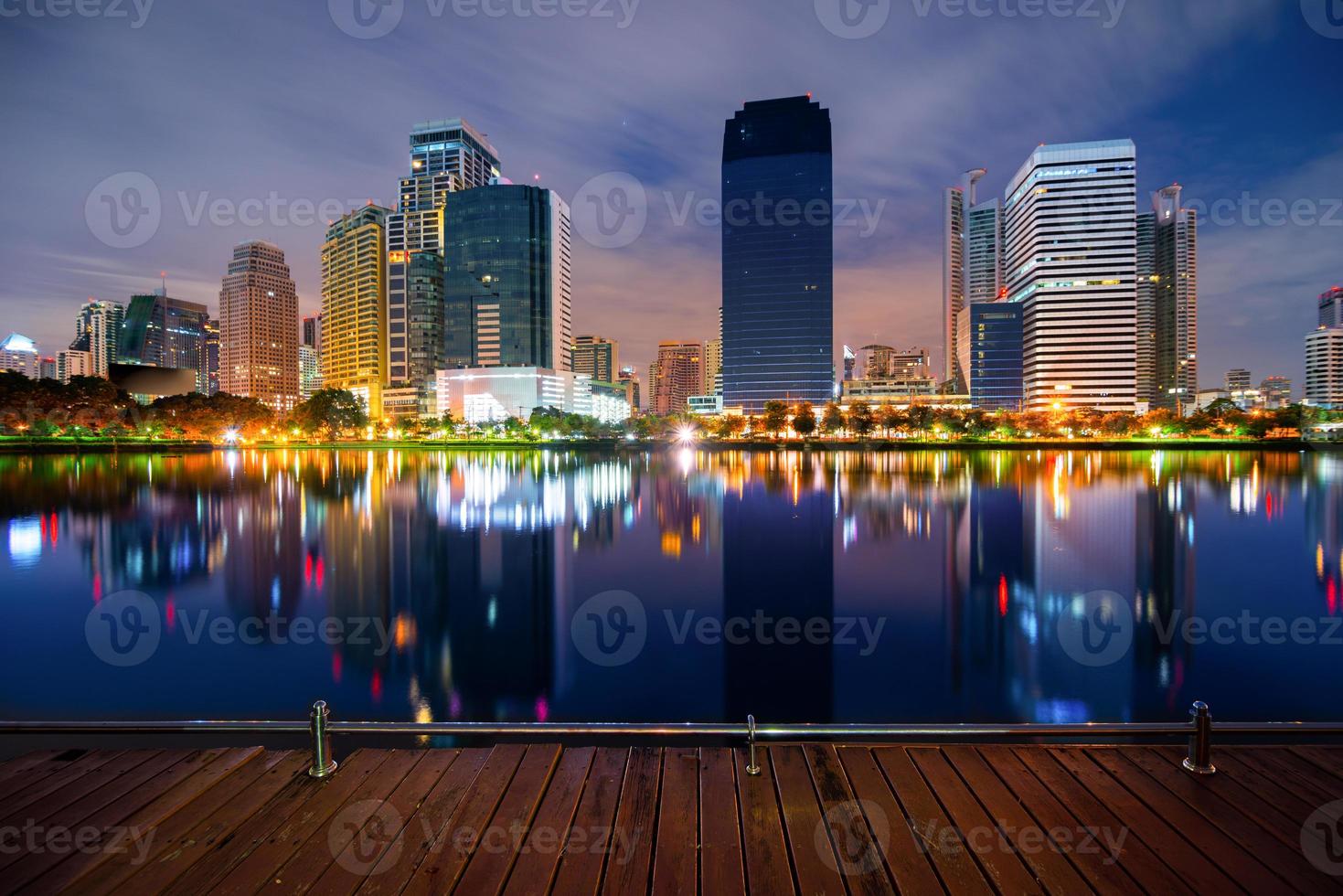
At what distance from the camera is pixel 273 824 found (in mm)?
4270

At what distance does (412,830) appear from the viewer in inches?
165

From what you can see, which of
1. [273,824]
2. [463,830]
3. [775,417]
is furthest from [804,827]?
[775,417]

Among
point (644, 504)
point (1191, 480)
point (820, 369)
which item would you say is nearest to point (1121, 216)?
point (820, 369)

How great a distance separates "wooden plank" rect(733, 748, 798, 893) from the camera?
12.1 ft

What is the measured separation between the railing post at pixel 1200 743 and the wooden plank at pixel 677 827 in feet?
13.6

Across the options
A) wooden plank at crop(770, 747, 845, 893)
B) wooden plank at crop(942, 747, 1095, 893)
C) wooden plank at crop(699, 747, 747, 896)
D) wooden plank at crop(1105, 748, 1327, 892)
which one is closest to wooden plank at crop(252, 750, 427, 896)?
wooden plank at crop(699, 747, 747, 896)

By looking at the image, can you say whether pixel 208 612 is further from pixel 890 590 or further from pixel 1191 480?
pixel 1191 480

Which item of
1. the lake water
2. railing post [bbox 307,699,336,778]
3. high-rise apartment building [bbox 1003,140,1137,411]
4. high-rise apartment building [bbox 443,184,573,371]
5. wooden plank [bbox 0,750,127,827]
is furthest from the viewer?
high-rise apartment building [bbox 443,184,573,371]

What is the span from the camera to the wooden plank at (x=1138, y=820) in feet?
12.3

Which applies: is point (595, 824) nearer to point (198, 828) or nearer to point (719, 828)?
point (719, 828)

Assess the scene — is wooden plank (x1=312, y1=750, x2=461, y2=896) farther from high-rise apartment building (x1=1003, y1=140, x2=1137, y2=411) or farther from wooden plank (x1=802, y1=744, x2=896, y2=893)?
high-rise apartment building (x1=1003, y1=140, x2=1137, y2=411)

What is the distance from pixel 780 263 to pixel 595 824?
172 meters

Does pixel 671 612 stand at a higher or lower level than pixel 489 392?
lower

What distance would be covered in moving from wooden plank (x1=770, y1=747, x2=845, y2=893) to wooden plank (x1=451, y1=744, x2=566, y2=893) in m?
1.73
